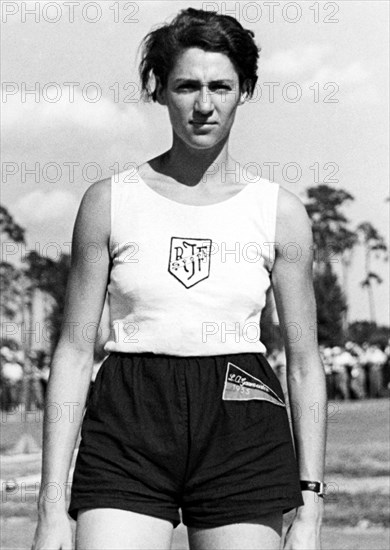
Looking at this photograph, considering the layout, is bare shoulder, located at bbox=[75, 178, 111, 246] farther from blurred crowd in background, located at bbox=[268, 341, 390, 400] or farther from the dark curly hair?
blurred crowd in background, located at bbox=[268, 341, 390, 400]

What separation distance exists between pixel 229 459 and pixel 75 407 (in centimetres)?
41

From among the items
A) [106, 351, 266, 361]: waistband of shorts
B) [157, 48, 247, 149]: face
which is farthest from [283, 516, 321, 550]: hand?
[157, 48, 247, 149]: face

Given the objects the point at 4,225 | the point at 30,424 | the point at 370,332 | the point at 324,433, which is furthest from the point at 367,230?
the point at 324,433

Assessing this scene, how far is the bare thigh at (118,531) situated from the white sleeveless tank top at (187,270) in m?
0.40

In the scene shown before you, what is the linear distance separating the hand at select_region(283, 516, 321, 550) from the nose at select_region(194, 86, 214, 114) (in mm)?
1052

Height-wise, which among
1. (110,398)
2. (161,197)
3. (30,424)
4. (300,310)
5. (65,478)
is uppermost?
(161,197)

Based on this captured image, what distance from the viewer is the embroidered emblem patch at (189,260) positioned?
2.90 metres

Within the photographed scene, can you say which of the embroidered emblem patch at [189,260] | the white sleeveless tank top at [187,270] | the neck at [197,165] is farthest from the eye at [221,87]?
the embroidered emblem patch at [189,260]

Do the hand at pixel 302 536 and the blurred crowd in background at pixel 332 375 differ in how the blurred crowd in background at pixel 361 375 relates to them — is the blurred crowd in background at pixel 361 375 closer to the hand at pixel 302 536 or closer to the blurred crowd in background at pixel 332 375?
the blurred crowd in background at pixel 332 375

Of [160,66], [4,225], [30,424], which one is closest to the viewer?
[160,66]

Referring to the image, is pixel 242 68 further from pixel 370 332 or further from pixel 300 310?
pixel 370 332

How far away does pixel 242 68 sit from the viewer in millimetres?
3023

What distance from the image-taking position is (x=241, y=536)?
2816mm

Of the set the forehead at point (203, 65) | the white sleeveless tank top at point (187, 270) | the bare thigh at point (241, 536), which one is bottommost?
the bare thigh at point (241, 536)
